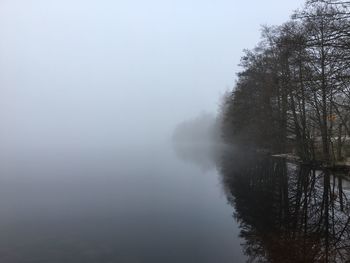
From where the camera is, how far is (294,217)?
17.4 m

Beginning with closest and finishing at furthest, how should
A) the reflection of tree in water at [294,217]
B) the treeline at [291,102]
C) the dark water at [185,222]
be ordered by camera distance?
the reflection of tree in water at [294,217]
the dark water at [185,222]
the treeline at [291,102]

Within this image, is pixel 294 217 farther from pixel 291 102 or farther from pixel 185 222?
pixel 291 102

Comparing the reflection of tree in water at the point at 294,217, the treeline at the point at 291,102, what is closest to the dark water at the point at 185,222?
the reflection of tree in water at the point at 294,217

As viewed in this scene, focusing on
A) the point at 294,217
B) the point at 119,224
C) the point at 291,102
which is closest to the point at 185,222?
the point at 119,224

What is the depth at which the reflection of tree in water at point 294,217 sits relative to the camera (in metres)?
12.6

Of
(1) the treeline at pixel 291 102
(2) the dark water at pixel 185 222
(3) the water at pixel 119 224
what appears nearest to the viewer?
(2) the dark water at pixel 185 222

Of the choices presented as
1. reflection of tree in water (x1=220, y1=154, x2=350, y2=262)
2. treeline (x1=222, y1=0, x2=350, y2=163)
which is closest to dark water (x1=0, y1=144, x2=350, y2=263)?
reflection of tree in water (x1=220, y1=154, x2=350, y2=262)

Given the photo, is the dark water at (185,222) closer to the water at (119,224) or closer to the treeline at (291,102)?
the water at (119,224)

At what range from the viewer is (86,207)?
78.5 ft

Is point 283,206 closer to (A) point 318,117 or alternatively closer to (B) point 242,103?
(A) point 318,117

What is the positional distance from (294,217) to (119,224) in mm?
7319

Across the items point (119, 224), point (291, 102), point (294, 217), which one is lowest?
point (119, 224)

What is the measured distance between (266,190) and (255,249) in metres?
12.5

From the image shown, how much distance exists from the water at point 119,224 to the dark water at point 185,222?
33 millimetres
